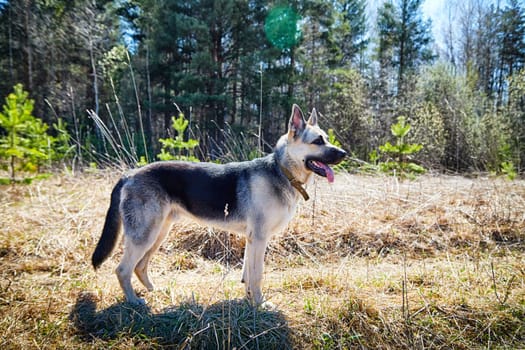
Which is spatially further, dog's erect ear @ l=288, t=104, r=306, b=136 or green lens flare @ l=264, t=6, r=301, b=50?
green lens flare @ l=264, t=6, r=301, b=50

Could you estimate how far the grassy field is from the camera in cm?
254

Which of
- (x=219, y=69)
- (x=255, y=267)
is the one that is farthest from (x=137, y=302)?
(x=219, y=69)

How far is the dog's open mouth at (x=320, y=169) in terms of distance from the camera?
3252 mm

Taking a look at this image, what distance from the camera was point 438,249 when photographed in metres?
4.64

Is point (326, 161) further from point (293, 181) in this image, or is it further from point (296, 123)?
point (296, 123)

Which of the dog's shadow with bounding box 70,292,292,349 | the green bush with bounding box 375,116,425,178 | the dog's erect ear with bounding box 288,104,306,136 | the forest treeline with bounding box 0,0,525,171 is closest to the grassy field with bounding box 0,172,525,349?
the dog's shadow with bounding box 70,292,292,349

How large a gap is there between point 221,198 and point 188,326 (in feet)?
4.38

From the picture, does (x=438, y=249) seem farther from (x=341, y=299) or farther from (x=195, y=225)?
(x=195, y=225)

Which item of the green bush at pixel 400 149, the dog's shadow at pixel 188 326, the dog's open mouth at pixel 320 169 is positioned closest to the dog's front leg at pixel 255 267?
the dog's shadow at pixel 188 326

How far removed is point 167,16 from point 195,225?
18.9 meters

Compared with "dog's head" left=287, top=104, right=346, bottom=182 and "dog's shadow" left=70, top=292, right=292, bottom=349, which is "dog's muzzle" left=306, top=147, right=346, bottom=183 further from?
"dog's shadow" left=70, top=292, right=292, bottom=349

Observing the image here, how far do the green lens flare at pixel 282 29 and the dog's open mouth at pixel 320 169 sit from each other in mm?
17493

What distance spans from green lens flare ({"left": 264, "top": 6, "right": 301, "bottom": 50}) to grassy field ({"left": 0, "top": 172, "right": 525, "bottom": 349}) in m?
15.4

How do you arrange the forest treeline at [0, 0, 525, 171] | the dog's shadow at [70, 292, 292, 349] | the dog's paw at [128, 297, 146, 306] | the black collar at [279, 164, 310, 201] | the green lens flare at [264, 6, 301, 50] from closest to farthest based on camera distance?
the dog's shadow at [70, 292, 292, 349]
the dog's paw at [128, 297, 146, 306]
the black collar at [279, 164, 310, 201]
the forest treeline at [0, 0, 525, 171]
the green lens flare at [264, 6, 301, 50]
